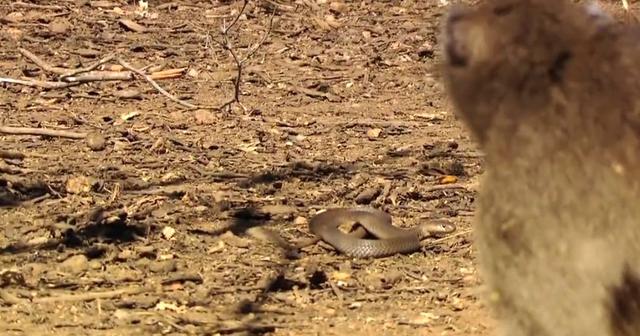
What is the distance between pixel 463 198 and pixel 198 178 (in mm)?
1575

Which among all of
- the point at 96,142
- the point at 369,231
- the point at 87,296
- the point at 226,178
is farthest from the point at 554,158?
the point at 96,142

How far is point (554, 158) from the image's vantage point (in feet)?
9.68

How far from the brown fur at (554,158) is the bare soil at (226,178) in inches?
84.2

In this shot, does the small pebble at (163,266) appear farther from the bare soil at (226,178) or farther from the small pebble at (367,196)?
the small pebble at (367,196)

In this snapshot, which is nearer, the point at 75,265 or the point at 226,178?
the point at 75,265

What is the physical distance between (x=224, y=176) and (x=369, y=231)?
1.21 m

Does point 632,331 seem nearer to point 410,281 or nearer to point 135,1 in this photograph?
point 410,281

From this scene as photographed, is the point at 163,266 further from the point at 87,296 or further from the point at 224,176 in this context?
the point at 224,176

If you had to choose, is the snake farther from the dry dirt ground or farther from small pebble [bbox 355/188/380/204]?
small pebble [bbox 355/188/380/204]

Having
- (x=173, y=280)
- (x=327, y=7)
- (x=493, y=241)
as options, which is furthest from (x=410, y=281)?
(x=327, y=7)

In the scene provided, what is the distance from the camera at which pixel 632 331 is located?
9.09 feet

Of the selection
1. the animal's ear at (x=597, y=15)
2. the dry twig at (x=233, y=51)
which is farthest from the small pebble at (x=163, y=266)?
the animal's ear at (x=597, y=15)

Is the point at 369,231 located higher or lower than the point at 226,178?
higher

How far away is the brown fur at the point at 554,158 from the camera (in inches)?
111
